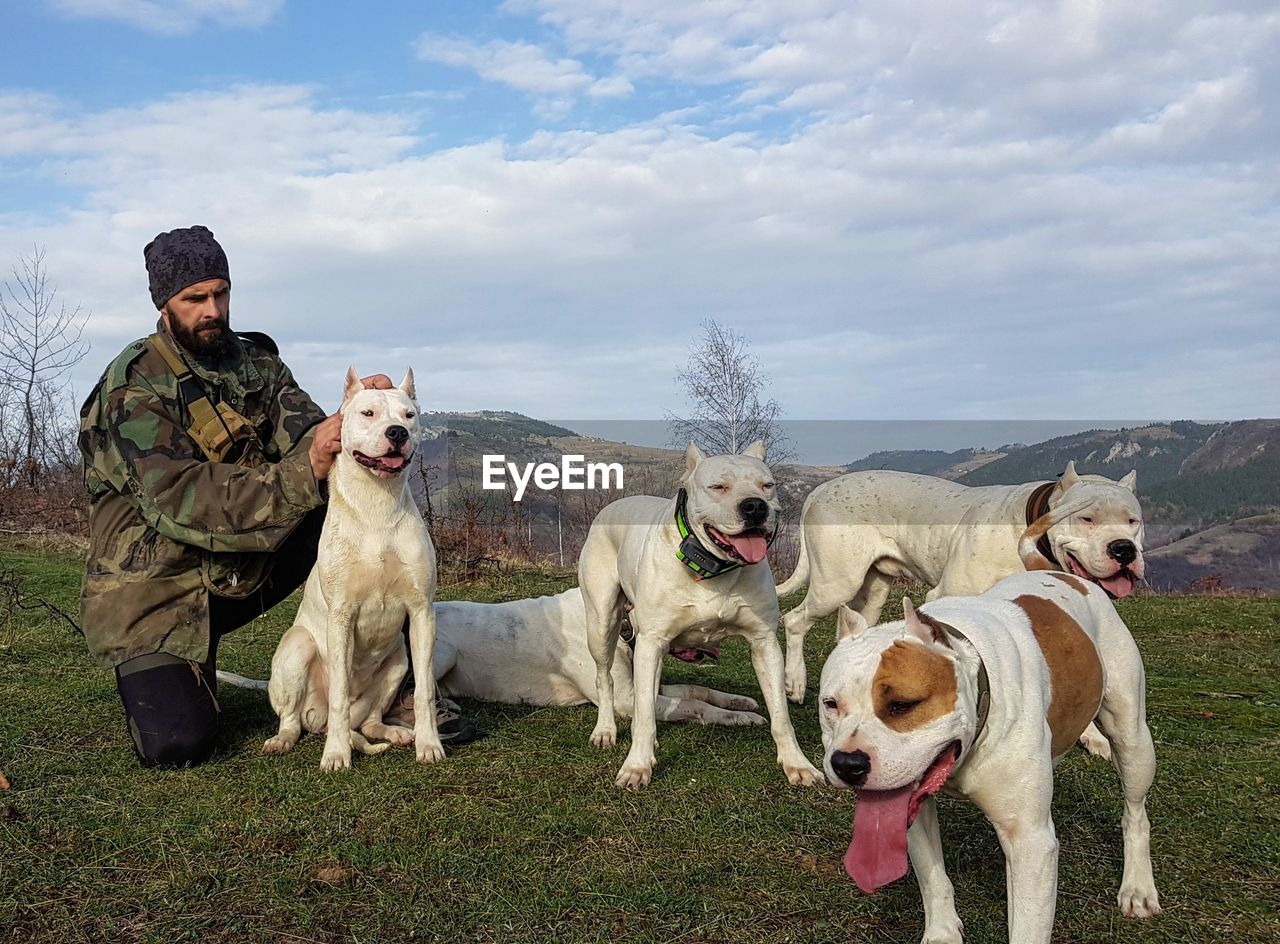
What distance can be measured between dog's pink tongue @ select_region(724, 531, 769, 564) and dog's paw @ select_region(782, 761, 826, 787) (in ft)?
3.27

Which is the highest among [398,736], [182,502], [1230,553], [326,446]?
[326,446]

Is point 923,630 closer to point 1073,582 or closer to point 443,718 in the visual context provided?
point 1073,582

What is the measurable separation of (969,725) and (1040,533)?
2778 millimetres

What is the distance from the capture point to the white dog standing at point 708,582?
15.8 feet

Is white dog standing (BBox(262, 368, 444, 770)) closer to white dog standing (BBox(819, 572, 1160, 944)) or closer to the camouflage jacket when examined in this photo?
the camouflage jacket

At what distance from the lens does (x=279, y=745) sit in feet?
17.6

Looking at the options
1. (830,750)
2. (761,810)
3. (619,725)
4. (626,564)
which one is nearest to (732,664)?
(619,725)

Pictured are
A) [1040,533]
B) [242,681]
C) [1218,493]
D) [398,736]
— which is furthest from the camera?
[1218,493]

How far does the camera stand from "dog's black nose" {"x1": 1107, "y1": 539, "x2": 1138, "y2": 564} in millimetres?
4828

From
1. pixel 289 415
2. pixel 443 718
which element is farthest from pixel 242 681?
pixel 289 415

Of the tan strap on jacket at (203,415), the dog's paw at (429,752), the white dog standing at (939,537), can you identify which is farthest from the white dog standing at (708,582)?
A: the tan strap on jacket at (203,415)

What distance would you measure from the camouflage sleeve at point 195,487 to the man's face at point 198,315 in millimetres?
510

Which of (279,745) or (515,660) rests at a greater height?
(515,660)

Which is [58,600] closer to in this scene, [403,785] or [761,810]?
[403,785]
